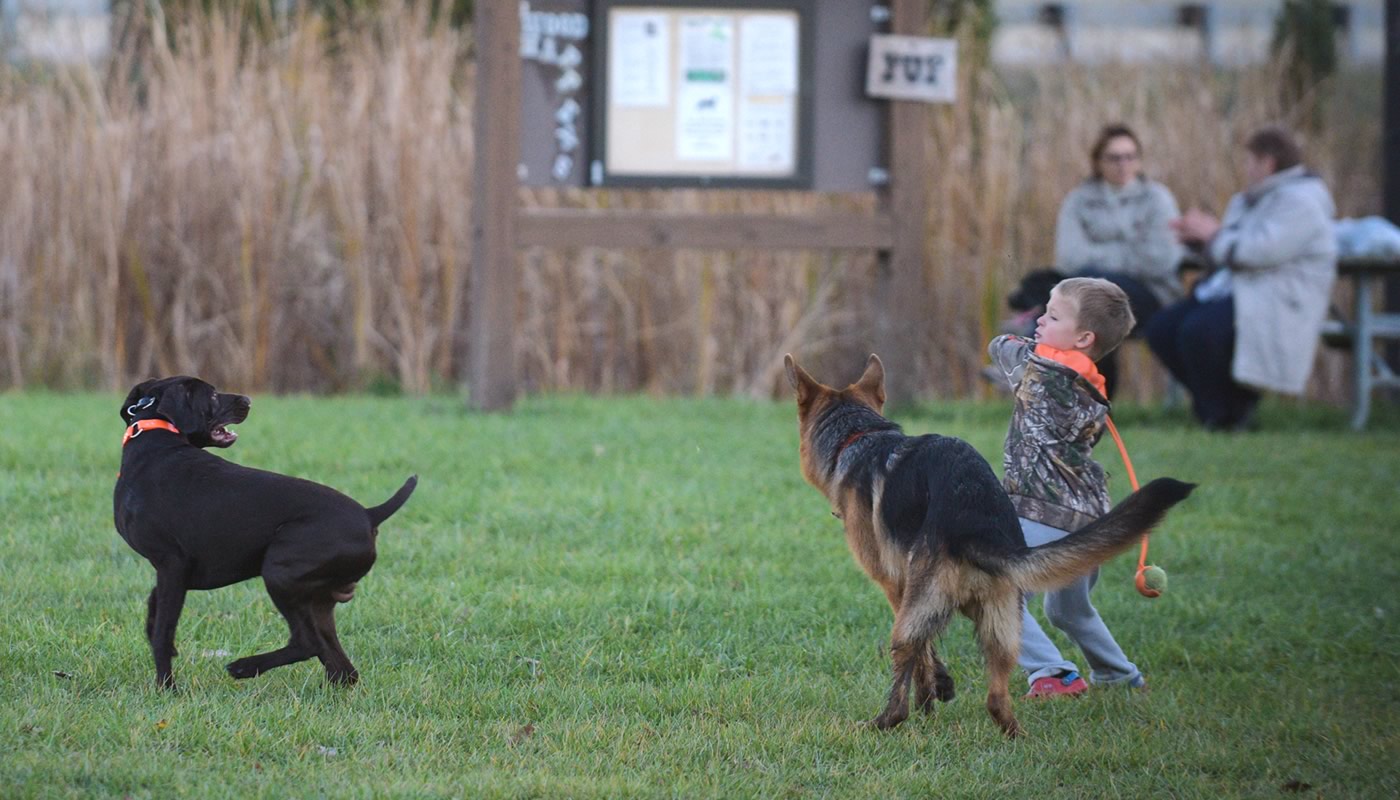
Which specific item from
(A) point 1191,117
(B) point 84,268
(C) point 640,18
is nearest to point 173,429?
(C) point 640,18

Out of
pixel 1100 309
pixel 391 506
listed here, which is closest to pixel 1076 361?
pixel 1100 309

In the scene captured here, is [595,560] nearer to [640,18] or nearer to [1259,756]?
[1259,756]

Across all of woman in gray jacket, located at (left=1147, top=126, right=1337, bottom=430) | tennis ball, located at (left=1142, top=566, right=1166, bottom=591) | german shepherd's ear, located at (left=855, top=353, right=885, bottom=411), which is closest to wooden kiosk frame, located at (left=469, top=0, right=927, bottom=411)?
woman in gray jacket, located at (left=1147, top=126, right=1337, bottom=430)

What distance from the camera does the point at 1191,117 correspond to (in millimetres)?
12188

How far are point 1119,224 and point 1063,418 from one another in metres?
6.09

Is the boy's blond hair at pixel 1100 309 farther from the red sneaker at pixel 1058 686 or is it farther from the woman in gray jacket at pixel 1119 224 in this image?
the woman in gray jacket at pixel 1119 224

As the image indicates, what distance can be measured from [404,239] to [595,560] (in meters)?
5.30

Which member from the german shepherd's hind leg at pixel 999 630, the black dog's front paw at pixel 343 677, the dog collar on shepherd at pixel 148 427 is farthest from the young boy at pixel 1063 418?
the dog collar on shepherd at pixel 148 427

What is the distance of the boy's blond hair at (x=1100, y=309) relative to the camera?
175 inches

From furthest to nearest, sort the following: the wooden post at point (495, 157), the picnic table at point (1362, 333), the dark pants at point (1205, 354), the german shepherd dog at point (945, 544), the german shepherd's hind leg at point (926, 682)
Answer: the picnic table at point (1362, 333), the dark pants at point (1205, 354), the wooden post at point (495, 157), the german shepherd's hind leg at point (926, 682), the german shepherd dog at point (945, 544)

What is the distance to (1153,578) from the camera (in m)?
4.45

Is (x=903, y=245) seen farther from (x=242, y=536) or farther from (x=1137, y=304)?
(x=242, y=536)

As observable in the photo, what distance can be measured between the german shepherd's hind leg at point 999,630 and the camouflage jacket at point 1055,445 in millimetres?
552

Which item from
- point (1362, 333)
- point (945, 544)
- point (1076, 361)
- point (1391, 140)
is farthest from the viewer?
point (1391, 140)
